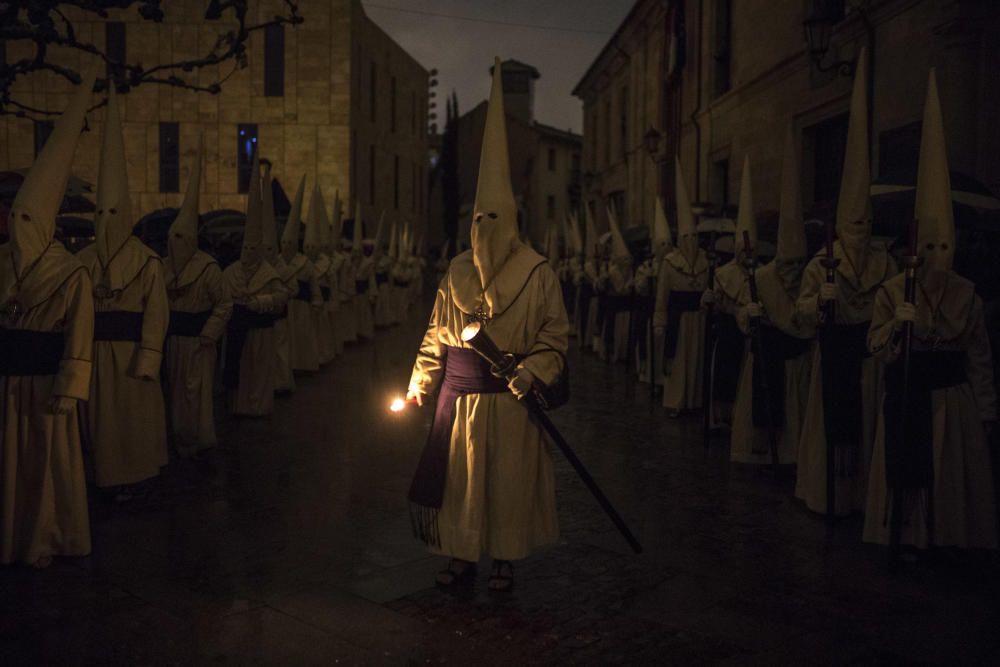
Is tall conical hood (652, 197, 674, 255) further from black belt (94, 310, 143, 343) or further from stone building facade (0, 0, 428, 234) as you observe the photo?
stone building facade (0, 0, 428, 234)

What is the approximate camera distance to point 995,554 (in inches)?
218

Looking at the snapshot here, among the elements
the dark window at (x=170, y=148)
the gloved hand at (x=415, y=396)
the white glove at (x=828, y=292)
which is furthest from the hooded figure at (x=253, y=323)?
the dark window at (x=170, y=148)

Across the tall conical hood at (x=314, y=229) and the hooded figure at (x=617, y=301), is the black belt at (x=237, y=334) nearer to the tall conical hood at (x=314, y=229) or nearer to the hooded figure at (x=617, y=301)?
the tall conical hood at (x=314, y=229)

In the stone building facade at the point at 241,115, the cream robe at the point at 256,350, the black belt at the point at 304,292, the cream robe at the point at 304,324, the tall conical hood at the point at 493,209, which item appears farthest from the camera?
the stone building facade at the point at 241,115

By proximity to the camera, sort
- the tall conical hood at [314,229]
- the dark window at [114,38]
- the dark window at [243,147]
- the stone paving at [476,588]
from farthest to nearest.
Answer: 1. the dark window at [243,147]
2. the dark window at [114,38]
3. the tall conical hood at [314,229]
4. the stone paving at [476,588]

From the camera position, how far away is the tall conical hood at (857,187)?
6.07m

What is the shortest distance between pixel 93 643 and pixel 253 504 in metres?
2.34

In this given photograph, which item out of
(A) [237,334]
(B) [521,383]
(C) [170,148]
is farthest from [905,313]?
(C) [170,148]

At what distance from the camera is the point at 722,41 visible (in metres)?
19.2

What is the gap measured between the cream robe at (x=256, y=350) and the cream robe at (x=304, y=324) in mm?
2732

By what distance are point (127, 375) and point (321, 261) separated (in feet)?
30.0

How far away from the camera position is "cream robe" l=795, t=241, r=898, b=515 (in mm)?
6043

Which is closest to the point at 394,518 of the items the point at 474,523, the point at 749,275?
the point at 474,523

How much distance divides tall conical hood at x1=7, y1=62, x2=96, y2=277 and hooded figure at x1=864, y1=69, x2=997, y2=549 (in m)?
4.78
